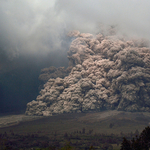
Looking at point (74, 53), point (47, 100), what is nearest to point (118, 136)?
point (47, 100)

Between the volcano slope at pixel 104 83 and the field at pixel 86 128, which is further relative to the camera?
the volcano slope at pixel 104 83

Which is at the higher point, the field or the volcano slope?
the volcano slope

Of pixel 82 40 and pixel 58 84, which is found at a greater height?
pixel 82 40

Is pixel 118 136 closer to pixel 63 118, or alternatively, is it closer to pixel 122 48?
pixel 63 118

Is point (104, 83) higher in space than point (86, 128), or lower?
higher

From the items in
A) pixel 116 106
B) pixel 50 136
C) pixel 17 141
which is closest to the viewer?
pixel 17 141

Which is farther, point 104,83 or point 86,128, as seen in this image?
point 104,83

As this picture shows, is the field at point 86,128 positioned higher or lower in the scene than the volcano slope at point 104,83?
lower

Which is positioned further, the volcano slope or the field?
the volcano slope
